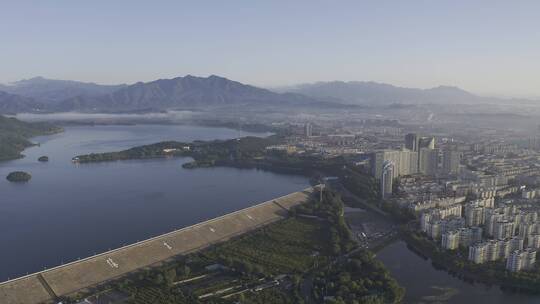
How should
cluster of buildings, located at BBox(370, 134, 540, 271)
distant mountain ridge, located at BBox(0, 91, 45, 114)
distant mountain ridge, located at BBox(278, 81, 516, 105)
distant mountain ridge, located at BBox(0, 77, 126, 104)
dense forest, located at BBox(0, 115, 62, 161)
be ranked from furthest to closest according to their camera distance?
distant mountain ridge, located at BBox(0, 77, 126, 104), distant mountain ridge, located at BBox(278, 81, 516, 105), distant mountain ridge, located at BBox(0, 91, 45, 114), dense forest, located at BBox(0, 115, 62, 161), cluster of buildings, located at BBox(370, 134, 540, 271)

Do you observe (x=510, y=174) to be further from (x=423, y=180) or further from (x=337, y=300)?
(x=337, y=300)

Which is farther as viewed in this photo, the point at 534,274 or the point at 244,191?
the point at 244,191

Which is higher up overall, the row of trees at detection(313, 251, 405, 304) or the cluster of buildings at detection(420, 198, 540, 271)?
the cluster of buildings at detection(420, 198, 540, 271)

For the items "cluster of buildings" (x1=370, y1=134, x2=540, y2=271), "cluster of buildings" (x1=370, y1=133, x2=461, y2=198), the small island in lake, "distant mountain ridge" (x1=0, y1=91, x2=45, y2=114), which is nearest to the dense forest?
the small island in lake

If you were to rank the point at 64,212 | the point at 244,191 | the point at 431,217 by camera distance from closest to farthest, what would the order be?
the point at 431,217 < the point at 64,212 < the point at 244,191

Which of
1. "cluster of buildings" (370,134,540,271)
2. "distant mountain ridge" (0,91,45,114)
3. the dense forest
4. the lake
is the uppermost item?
"distant mountain ridge" (0,91,45,114)

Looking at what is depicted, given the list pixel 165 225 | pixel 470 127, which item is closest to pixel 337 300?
pixel 165 225

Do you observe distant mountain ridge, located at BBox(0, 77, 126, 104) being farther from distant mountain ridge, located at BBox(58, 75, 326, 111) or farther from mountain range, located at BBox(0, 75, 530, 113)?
distant mountain ridge, located at BBox(58, 75, 326, 111)
